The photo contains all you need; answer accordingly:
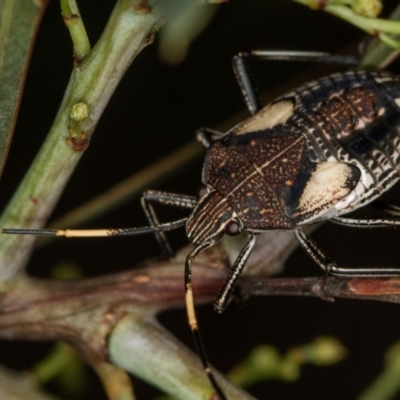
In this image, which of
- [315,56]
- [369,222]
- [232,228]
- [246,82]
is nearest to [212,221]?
[232,228]

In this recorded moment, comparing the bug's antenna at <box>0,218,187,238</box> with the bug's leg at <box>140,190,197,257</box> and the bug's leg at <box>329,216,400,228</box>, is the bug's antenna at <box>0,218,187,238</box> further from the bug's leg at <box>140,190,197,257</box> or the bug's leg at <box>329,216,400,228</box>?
the bug's leg at <box>329,216,400,228</box>

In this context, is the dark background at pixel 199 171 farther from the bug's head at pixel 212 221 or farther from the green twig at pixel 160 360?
the green twig at pixel 160 360

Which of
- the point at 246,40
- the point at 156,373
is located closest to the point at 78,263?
the point at 246,40

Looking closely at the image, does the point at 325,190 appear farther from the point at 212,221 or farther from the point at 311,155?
the point at 212,221

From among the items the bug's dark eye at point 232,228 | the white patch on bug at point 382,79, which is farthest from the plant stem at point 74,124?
the white patch on bug at point 382,79

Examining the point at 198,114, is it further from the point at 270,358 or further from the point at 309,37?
the point at 270,358

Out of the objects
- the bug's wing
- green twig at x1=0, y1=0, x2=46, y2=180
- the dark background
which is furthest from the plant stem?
the dark background

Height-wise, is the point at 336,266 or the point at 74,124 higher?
the point at 74,124
